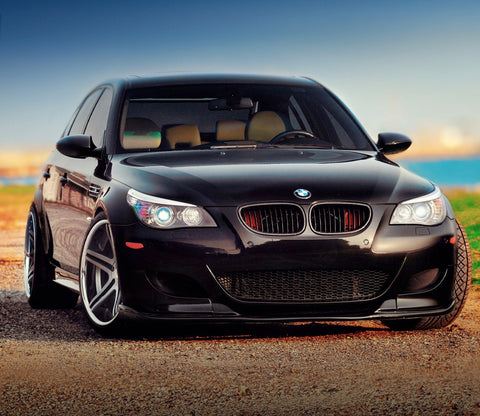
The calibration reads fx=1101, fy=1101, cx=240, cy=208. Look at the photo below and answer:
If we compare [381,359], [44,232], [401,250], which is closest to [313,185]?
[401,250]

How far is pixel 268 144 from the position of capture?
7.66 meters

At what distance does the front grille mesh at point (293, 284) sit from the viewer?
20.5ft

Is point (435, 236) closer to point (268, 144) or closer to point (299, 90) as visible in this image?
point (268, 144)

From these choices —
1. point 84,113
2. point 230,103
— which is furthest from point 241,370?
point 84,113

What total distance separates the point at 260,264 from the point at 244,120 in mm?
2163

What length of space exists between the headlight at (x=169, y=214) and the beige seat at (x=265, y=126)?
170 cm

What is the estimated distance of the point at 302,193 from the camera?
632 centimetres

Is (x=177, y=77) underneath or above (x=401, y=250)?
above

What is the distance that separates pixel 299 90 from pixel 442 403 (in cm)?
408

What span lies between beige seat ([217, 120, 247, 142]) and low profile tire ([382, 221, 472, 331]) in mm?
1775

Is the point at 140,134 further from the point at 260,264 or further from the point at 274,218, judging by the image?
the point at 260,264

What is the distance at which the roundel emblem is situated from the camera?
629cm

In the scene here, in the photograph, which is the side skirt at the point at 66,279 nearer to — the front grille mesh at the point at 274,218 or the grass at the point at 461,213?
the front grille mesh at the point at 274,218

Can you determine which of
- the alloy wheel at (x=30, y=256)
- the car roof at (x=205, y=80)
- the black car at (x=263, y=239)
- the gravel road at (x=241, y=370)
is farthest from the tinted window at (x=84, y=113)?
the gravel road at (x=241, y=370)
